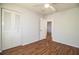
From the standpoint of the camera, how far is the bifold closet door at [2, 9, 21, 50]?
167cm

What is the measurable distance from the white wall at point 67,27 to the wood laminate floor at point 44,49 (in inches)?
4.0

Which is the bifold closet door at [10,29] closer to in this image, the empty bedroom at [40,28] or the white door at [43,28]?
the empty bedroom at [40,28]

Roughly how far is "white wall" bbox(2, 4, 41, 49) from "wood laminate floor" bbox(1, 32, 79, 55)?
118 millimetres

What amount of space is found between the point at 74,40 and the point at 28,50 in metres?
0.91

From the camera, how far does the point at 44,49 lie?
1719 mm

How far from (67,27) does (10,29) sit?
3.65 feet

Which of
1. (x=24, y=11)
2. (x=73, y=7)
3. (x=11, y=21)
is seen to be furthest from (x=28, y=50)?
(x=73, y=7)

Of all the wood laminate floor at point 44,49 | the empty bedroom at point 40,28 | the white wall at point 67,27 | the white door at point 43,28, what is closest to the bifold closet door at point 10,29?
the empty bedroom at point 40,28

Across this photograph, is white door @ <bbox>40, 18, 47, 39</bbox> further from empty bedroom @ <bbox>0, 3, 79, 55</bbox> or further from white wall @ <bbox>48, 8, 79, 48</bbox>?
white wall @ <bbox>48, 8, 79, 48</bbox>

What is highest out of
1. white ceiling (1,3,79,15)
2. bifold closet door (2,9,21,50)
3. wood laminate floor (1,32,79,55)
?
white ceiling (1,3,79,15)

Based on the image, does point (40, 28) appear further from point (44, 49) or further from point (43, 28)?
point (44, 49)

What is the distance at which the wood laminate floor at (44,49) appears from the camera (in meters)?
1.69

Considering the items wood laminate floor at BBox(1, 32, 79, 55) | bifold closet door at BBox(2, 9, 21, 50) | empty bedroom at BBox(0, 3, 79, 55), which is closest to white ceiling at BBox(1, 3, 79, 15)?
empty bedroom at BBox(0, 3, 79, 55)
